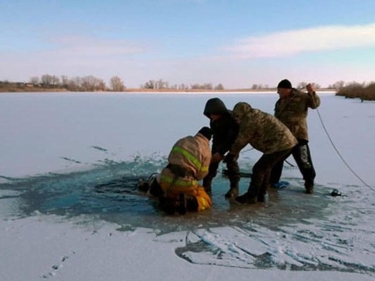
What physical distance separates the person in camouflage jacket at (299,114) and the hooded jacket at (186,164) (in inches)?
61.1

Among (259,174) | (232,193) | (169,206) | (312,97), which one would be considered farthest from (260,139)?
(169,206)

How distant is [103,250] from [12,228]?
1.15 metres

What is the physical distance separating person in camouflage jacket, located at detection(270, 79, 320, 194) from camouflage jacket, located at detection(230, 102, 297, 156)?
0.66 meters

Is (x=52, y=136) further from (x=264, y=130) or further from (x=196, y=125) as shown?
(x=264, y=130)

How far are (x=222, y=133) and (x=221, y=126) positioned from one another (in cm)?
9

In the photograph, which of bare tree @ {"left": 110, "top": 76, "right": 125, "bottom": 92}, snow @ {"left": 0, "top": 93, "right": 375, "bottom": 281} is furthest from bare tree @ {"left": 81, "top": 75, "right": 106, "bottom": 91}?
snow @ {"left": 0, "top": 93, "right": 375, "bottom": 281}

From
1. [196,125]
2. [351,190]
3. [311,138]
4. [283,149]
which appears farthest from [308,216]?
[196,125]

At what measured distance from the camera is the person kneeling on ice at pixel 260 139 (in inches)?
187

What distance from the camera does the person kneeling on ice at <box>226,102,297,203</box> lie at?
15.6 feet

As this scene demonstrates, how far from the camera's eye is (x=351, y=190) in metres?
5.63

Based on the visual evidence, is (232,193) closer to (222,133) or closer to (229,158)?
(229,158)

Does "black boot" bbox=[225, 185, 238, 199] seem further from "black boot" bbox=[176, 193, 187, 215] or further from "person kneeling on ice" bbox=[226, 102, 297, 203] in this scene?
"black boot" bbox=[176, 193, 187, 215]

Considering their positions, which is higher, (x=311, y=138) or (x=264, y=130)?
(x=264, y=130)

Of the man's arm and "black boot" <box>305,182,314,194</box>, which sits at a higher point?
the man's arm
